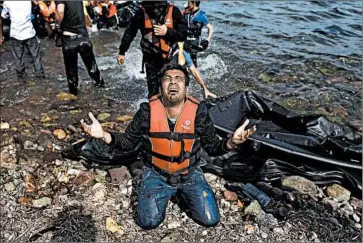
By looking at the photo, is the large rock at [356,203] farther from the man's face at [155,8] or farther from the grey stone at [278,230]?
the man's face at [155,8]

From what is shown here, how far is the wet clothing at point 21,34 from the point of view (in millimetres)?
7418

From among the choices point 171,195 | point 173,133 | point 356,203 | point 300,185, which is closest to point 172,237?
point 171,195

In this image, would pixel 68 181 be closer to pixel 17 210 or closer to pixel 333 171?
pixel 17 210

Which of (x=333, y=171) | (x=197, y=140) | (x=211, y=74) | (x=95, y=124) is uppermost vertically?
(x=95, y=124)

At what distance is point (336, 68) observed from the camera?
9.12 meters

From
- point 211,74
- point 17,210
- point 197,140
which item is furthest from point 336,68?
point 17,210

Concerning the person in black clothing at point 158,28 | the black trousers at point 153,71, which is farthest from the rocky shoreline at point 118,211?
the person in black clothing at point 158,28

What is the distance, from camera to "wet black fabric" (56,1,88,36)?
6.58 m

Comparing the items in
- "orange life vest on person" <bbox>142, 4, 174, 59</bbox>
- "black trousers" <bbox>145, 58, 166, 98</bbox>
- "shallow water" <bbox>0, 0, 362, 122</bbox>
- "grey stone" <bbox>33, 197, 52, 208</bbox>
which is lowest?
"shallow water" <bbox>0, 0, 362, 122</bbox>

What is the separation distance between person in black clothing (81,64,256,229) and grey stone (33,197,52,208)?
97cm

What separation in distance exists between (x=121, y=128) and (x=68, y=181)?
1.44m

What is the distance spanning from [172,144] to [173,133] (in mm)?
110

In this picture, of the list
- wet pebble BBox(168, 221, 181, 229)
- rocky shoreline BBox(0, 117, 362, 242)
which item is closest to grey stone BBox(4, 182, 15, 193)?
rocky shoreline BBox(0, 117, 362, 242)

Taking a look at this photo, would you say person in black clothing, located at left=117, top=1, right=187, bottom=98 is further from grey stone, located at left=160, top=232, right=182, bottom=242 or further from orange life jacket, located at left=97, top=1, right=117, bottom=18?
orange life jacket, located at left=97, top=1, right=117, bottom=18
